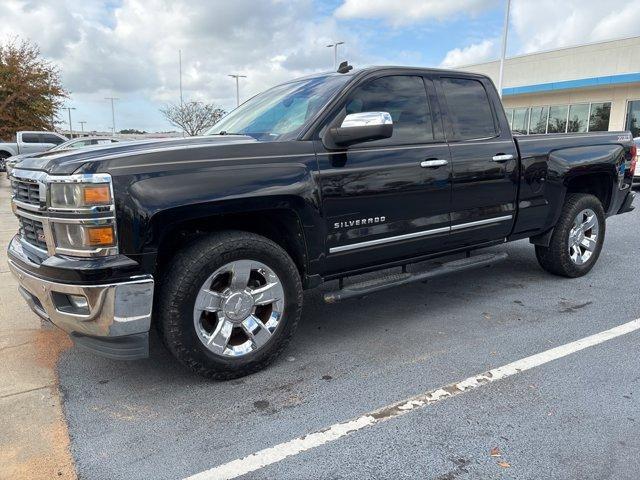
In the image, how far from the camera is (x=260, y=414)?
117 inches

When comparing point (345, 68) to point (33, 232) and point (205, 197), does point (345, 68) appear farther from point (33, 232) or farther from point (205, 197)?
point (33, 232)

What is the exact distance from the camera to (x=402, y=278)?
13.2 feet

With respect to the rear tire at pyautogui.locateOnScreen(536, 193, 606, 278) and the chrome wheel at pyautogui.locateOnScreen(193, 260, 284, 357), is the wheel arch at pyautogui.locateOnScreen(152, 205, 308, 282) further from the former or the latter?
the rear tire at pyautogui.locateOnScreen(536, 193, 606, 278)

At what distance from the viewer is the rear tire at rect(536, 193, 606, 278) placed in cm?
519

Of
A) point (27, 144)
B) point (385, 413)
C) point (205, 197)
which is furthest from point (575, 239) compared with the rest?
point (27, 144)

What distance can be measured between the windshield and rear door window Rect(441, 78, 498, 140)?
104 centimetres

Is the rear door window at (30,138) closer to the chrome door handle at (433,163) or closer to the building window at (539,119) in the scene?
the building window at (539,119)

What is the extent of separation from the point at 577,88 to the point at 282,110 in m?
24.3

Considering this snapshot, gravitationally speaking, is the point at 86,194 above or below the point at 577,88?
below

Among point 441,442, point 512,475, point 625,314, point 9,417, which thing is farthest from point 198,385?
point 625,314

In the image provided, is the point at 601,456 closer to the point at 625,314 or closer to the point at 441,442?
the point at 441,442

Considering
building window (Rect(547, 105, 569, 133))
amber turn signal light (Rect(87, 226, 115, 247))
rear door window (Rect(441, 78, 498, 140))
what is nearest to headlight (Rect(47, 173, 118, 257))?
amber turn signal light (Rect(87, 226, 115, 247))

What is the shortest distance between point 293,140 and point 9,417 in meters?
2.34

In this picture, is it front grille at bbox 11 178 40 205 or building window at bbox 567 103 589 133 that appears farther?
building window at bbox 567 103 589 133
